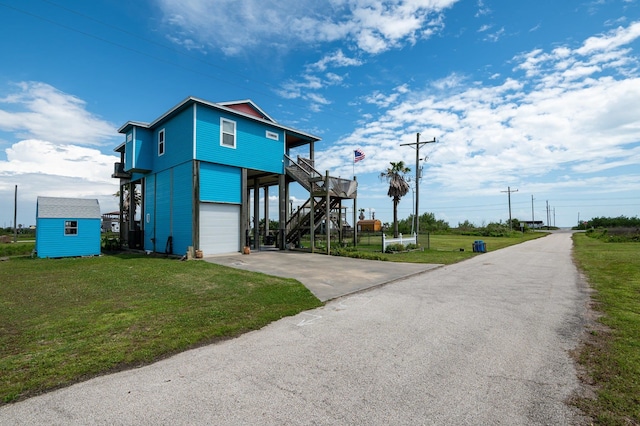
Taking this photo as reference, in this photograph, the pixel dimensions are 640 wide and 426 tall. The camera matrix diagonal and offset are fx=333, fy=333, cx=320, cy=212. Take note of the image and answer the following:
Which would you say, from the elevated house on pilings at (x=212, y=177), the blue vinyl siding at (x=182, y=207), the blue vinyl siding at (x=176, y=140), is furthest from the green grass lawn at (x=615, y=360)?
the blue vinyl siding at (x=176, y=140)

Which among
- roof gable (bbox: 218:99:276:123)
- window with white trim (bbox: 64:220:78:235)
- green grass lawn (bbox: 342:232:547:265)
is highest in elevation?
roof gable (bbox: 218:99:276:123)

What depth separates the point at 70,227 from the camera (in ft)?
56.9

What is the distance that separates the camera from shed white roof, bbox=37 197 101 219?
1677cm

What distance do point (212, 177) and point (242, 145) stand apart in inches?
106

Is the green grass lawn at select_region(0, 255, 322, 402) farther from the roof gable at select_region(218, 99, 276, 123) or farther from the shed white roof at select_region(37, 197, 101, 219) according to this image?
the roof gable at select_region(218, 99, 276, 123)

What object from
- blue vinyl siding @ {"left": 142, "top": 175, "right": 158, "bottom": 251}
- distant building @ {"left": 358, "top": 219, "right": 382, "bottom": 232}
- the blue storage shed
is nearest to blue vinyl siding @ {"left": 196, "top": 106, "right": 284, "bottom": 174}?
blue vinyl siding @ {"left": 142, "top": 175, "right": 158, "bottom": 251}

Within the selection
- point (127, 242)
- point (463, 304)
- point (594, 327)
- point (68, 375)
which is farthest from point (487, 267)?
point (127, 242)

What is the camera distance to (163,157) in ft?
63.1

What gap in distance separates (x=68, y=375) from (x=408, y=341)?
4334mm

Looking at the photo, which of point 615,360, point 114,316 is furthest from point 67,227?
point 615,360

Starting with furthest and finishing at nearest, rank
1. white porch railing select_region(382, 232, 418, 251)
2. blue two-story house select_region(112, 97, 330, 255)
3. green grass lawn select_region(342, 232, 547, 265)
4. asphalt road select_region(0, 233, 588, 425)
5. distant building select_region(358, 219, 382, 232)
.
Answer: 1. distant building select_region(358, 219, 382, 232)
2. white porch railing select_region(382, 232, 418, 251)
3. blue two-story house select_region(112, 97, 330, 255)
4. green grass lawn select_region(342, 232, 547, 265)
5. asphalt road select_region(0, 233, 588, 425)

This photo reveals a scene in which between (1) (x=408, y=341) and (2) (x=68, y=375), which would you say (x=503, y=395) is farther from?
(2) (x=68, y=375)

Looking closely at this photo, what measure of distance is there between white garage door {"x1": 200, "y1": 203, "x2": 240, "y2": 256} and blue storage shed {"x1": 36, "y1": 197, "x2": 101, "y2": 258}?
6368 mm

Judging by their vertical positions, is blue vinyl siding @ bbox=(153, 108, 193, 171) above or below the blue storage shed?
above
